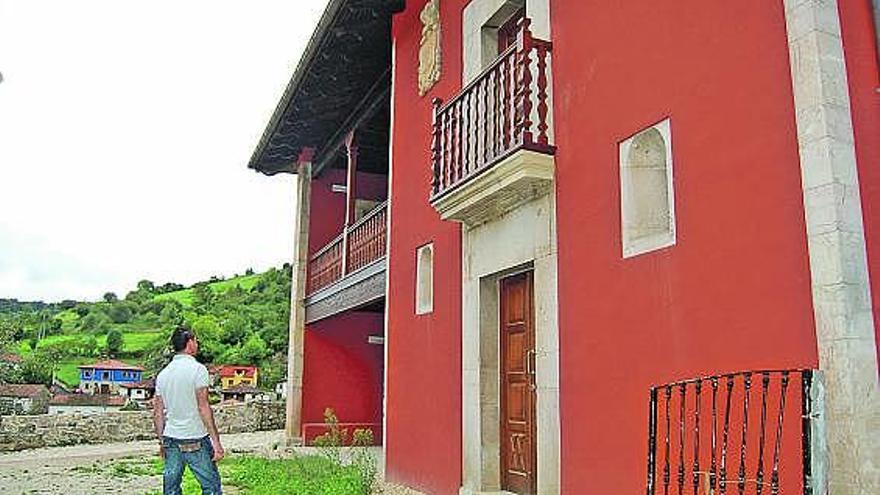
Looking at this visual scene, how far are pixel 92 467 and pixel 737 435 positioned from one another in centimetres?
1046

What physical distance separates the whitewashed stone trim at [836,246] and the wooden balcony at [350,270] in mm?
7095

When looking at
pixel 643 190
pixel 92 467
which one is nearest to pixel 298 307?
pixel 92 467

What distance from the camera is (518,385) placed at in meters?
6.52

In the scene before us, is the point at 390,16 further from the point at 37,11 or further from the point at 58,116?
the point at 58,116

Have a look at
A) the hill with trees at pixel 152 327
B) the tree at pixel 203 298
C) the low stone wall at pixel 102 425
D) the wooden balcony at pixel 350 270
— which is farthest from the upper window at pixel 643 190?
the tree at pixel 203 298

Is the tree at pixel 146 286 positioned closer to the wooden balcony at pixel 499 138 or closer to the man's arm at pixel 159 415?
the wooden balcony at pixel 499 138

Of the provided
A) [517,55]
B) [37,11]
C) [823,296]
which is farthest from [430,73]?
[823,296]

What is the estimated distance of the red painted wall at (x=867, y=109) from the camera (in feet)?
11.5

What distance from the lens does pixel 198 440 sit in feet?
16.4

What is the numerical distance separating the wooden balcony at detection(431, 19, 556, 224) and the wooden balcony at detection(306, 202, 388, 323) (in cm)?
351

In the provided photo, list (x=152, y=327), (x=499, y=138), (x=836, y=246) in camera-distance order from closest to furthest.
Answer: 1. (x=836, y=246)
2. (x=499, y=138)
3. (x=152, y=327)

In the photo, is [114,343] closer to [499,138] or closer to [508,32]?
[508,32]

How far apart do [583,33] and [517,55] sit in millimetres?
522

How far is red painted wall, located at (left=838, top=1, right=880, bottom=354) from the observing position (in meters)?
3.50
